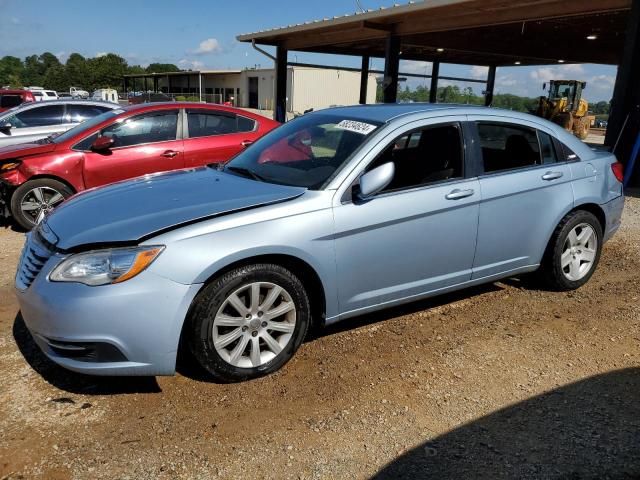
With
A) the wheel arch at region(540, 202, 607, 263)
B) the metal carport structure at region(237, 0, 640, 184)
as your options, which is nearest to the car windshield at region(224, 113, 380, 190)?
the wheel arch at region(540, 202, 607, 263)

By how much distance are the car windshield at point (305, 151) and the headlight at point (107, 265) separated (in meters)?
1.11

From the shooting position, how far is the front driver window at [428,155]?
368cm

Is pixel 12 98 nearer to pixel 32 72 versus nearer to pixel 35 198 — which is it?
pixel 35 198

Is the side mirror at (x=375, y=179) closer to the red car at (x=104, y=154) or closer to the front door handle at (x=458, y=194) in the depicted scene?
the front door handle at (x=458, y=194)

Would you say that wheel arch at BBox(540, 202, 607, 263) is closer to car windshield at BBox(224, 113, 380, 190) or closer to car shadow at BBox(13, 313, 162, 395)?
car windshield at BBox(224, 113, 380, 190)

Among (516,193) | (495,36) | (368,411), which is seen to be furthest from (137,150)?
(495,36)

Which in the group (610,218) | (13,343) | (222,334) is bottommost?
(13,343)

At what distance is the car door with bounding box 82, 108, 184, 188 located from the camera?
6352 millimetres

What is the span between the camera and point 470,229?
3.77 meters

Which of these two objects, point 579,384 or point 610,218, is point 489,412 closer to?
point 579,384

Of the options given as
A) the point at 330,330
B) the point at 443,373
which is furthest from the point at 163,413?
the point at 443,373

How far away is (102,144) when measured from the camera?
6199mm

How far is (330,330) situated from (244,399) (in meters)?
1.06

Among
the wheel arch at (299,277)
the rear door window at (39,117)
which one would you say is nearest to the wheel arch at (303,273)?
the wheel arch at (299,277)
